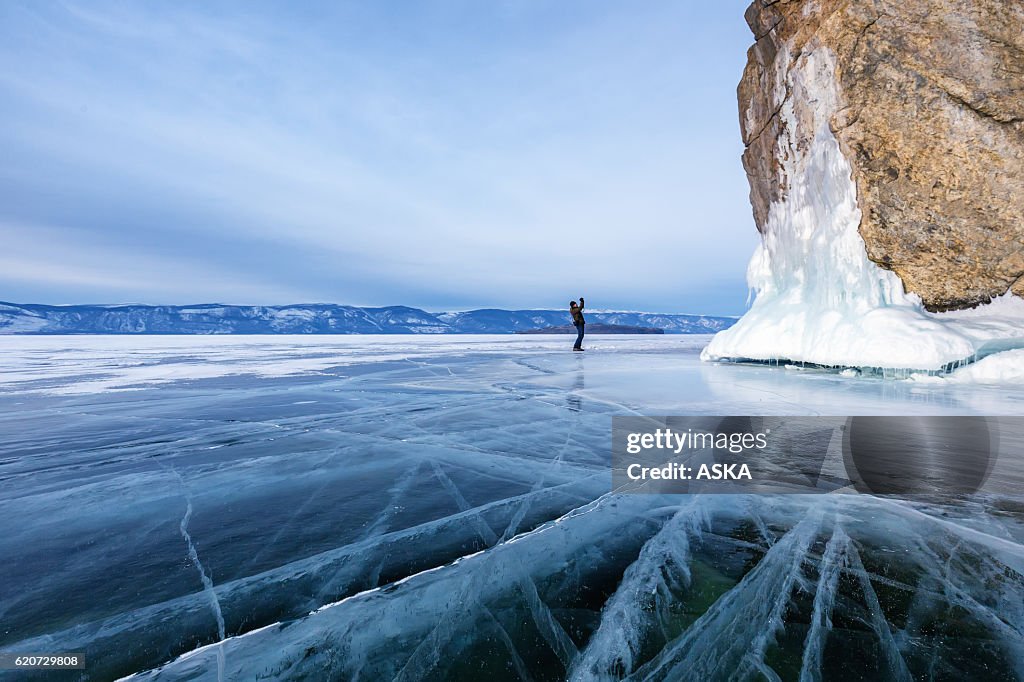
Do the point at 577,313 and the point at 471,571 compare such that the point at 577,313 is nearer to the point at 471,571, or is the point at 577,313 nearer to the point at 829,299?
the point at 829,299

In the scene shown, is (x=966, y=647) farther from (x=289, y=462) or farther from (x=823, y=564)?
(x=289, y=462)

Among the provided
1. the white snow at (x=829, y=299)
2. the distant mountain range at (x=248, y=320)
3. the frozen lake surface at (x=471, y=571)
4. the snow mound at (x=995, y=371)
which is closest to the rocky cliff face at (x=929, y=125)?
the white snow at (x=829, y=299)

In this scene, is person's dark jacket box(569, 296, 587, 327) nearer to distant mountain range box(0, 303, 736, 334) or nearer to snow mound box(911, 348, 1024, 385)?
snow mound box(911, 348, 1024, 385)

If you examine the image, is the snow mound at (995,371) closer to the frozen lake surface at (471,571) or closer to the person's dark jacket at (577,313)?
the frozen lake surface at (471,571)

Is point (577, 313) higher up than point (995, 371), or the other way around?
point (577, 313)

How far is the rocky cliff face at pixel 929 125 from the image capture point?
752 cm

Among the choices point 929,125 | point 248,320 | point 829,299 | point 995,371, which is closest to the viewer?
point 995,371

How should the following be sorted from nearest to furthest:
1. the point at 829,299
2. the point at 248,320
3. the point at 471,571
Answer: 1. the point at 471,571
2. the point at 829,299
3. the point at 248,320

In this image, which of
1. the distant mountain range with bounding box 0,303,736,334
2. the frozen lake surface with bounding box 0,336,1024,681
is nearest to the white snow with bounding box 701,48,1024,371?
the frozen lake surface with bounding box 0,336,1024,681

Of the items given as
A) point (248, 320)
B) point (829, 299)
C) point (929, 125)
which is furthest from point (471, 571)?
point (248, 320)

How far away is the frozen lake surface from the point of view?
1.32m

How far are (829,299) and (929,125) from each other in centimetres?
362

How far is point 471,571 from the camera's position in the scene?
1.79 meters

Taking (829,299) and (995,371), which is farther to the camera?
(829,299)
